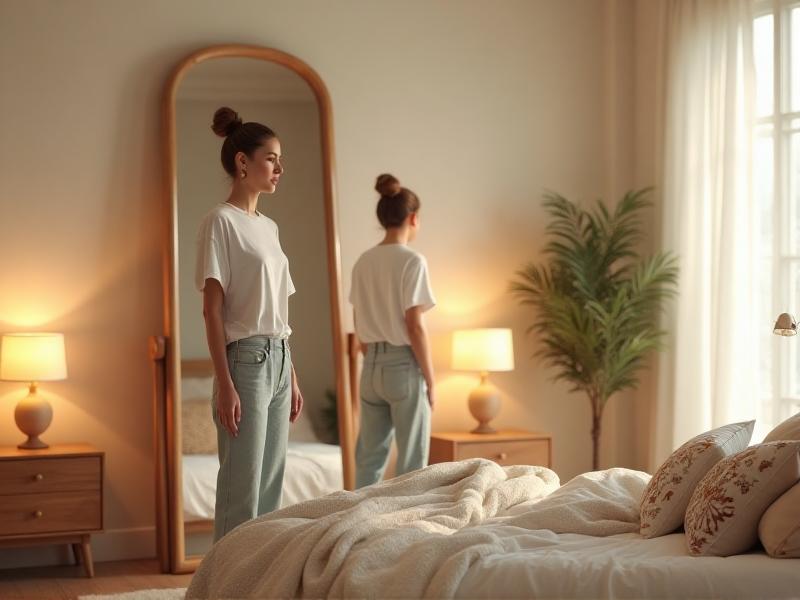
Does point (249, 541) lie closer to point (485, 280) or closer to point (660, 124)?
point (485, 280)

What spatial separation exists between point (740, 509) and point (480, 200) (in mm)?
3540

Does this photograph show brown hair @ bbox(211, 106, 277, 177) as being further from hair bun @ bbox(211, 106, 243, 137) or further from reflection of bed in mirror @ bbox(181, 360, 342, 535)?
reflection of bed in mirror @ bbox(181, 360, 342, 535)

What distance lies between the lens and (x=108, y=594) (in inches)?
178

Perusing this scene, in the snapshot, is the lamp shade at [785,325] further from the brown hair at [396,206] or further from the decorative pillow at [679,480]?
the brown hair at [396,206]

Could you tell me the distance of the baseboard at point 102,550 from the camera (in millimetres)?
5035

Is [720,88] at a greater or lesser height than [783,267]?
greater

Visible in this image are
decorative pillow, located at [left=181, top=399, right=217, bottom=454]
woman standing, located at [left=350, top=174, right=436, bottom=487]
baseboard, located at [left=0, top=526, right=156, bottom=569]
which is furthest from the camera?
decorative pillow, located at [left=181, top=399, right=217, bottom=454]

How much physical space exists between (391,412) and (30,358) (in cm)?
163

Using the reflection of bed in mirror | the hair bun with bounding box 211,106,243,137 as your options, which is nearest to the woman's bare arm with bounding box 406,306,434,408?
the reflection of bed in mirror

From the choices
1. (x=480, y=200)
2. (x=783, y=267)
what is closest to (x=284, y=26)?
(x=480, y=200)

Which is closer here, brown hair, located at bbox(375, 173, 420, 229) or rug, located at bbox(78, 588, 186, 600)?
rug, located at bbox(78, 588, 186, 600)

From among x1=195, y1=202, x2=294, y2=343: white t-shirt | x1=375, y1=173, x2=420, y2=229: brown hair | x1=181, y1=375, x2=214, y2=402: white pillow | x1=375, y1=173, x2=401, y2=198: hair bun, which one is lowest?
x1=181, y1=375, x2=214, y2=402: white pillow

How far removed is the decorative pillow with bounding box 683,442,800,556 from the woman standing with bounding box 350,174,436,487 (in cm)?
210

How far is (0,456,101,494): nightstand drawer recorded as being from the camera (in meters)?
4.71
